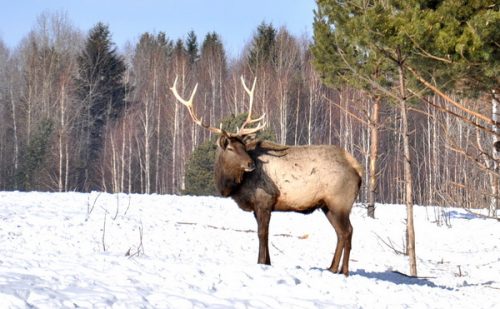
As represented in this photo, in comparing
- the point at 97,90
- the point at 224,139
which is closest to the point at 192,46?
the point at 97,90

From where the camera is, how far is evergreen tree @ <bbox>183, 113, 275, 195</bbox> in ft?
79.6

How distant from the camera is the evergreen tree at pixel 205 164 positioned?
2425 centimetres

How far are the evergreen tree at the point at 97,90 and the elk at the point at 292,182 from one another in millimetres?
35148

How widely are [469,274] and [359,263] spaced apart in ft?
7.15

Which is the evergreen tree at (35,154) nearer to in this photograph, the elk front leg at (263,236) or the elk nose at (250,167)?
the elk front leg at (263,236)

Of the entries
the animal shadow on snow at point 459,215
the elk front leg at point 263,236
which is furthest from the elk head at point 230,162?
the animal shadow on snow at point 459,215

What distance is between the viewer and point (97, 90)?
4409 centimetres

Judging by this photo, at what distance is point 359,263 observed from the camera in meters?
12.4

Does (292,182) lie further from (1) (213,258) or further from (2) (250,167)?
(1) (213,258)

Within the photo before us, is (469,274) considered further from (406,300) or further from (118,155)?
(118,155)

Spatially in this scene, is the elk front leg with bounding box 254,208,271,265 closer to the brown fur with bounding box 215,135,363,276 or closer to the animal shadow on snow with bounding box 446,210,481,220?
the brown fur with bounding box 215,135,363,276

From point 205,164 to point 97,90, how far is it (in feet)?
71.0

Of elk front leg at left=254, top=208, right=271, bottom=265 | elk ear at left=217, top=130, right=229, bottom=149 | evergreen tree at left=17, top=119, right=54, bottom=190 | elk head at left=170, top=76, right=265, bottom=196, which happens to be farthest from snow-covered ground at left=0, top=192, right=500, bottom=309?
evergreen tree at left=17, top=119, right=54, bottom=190

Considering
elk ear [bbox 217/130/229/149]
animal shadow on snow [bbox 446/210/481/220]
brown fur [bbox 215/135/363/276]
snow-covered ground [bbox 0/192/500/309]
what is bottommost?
snow-covered ground [bbox 0/192/500/309]
